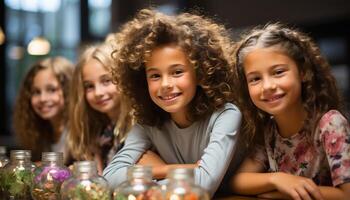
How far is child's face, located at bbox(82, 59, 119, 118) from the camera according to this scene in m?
2.30

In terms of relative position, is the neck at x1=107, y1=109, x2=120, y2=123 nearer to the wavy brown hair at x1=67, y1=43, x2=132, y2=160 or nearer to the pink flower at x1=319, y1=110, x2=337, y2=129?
the wavy brown hair at x1=67, y1=43, x2=132, y2=160

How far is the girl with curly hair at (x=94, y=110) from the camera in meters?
2.26

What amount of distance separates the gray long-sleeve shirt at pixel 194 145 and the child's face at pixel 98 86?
55 centimetres

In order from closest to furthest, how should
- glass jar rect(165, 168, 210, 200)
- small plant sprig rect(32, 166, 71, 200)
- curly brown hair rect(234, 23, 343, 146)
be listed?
1. glass jar rect(165, 168, 210, 200)
2. small plant sprig rect(32, 166, 71, 200)
3. curly brown hair rect(234, 23, 343, 146)

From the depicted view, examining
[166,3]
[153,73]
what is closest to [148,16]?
[153,73]

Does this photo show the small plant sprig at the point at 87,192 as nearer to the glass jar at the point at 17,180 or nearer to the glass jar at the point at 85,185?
the glass jar at the point at 85,185

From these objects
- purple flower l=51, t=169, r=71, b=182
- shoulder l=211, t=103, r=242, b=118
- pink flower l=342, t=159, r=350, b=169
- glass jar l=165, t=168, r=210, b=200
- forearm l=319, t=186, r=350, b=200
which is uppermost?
shoulder l=211, t=103, r=242, b=118

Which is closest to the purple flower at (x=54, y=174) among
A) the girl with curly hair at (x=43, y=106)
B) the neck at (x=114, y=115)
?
the neck at (x=114, y=115)

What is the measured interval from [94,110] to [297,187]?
1254mm

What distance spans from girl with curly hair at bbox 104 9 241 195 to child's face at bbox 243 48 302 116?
4.8 inches

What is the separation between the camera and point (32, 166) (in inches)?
56.4

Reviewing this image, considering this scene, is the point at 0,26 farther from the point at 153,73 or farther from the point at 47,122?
the point at 153,73

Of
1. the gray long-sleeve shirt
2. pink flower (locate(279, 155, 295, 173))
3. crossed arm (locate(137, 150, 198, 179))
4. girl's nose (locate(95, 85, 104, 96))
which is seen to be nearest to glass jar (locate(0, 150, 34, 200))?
the gray long-sleeve shirt

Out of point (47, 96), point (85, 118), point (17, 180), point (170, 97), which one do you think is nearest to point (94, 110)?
point (85, 118)
